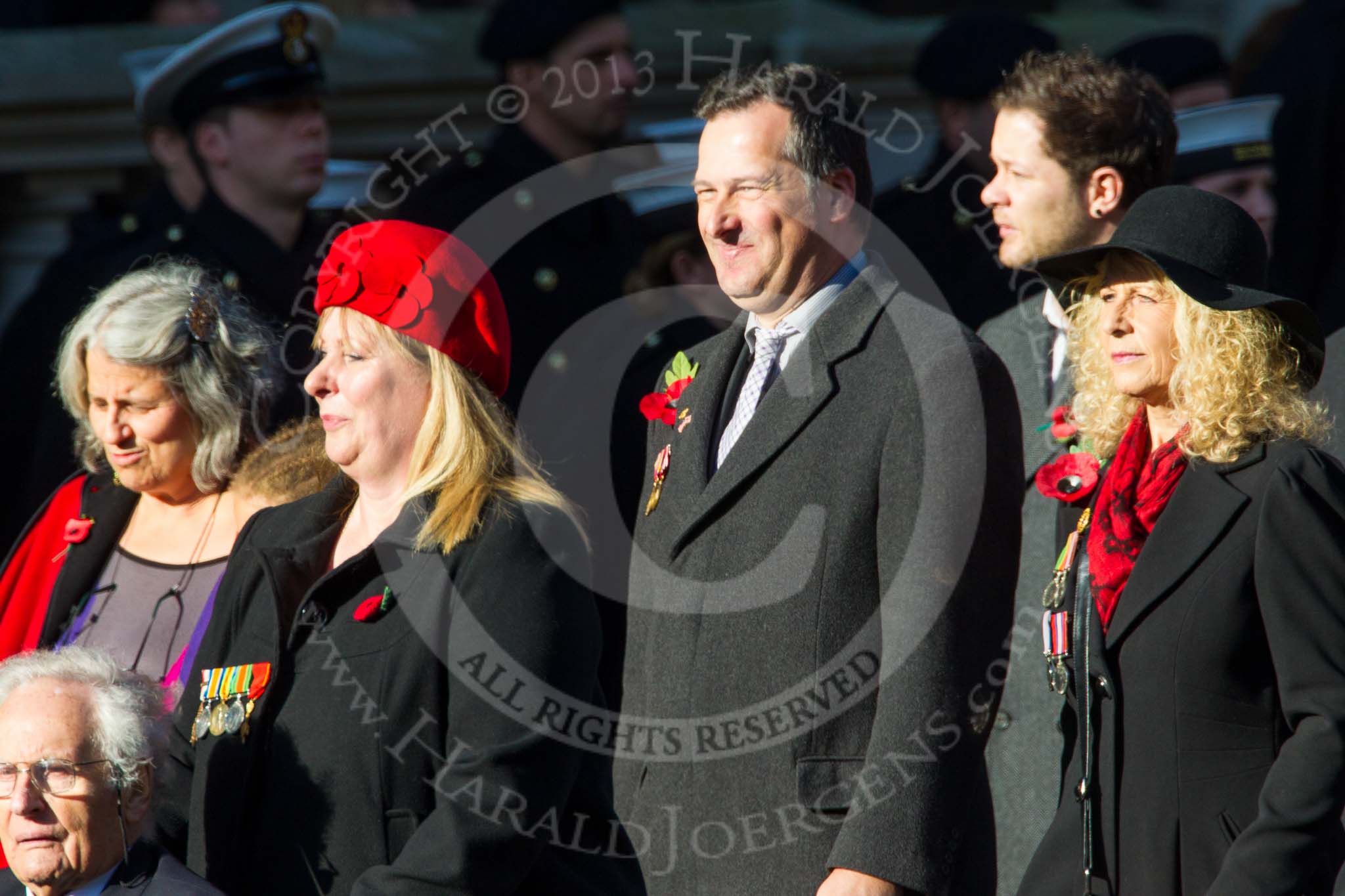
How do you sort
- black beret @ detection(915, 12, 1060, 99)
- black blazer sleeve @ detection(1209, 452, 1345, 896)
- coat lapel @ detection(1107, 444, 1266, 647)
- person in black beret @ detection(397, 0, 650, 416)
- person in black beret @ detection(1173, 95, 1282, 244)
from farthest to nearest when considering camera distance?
1. black beret @ detection(915, 12, 1060, 99)
2. person in black beret @ detection(397, 0, 650, 416)
3. person in black beret @ detection(1173, 95, 1282, 244)
4. coat lapel @ detection(1107, 444, 1266, 647)
5. black blazer sleeve @ detection(1209, 452, 1345, 896)

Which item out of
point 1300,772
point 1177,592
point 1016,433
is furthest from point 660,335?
point 1300,772

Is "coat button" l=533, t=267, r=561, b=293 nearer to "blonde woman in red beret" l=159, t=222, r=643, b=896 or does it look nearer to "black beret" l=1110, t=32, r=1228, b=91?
"blonde woman in red beret" l=159, t=222, r=643, b=896

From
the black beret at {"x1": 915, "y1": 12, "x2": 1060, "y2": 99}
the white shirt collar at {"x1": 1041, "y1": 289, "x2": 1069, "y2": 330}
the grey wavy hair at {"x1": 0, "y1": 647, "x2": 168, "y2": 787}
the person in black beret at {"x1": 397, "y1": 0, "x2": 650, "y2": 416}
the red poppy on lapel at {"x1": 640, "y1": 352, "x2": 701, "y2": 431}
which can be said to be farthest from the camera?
the black beret at {"x1": 915, "y1": 12, "x2": 1060, "y2": 99}

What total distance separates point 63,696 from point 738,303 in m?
1.34

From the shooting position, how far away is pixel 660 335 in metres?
4.83

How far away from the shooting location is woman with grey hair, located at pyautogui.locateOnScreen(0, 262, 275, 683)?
4.05 m

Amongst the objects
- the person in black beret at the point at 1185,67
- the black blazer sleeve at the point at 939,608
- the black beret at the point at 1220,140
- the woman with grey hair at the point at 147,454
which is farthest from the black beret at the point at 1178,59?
the woman with grey hair at the point at 147,454

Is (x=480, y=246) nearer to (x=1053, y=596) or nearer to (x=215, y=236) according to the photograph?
(x=215, y=236)

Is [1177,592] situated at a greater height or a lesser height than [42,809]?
greater

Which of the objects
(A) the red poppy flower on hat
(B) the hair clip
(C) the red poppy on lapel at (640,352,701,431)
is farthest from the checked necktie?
(B) the hair clip

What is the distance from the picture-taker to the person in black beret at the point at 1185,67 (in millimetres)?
5492

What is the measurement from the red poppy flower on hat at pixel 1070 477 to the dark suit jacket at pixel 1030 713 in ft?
2.11

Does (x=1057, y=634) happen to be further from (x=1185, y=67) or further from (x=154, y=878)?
(x=1185, y=67)

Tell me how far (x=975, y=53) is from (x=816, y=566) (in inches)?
115
